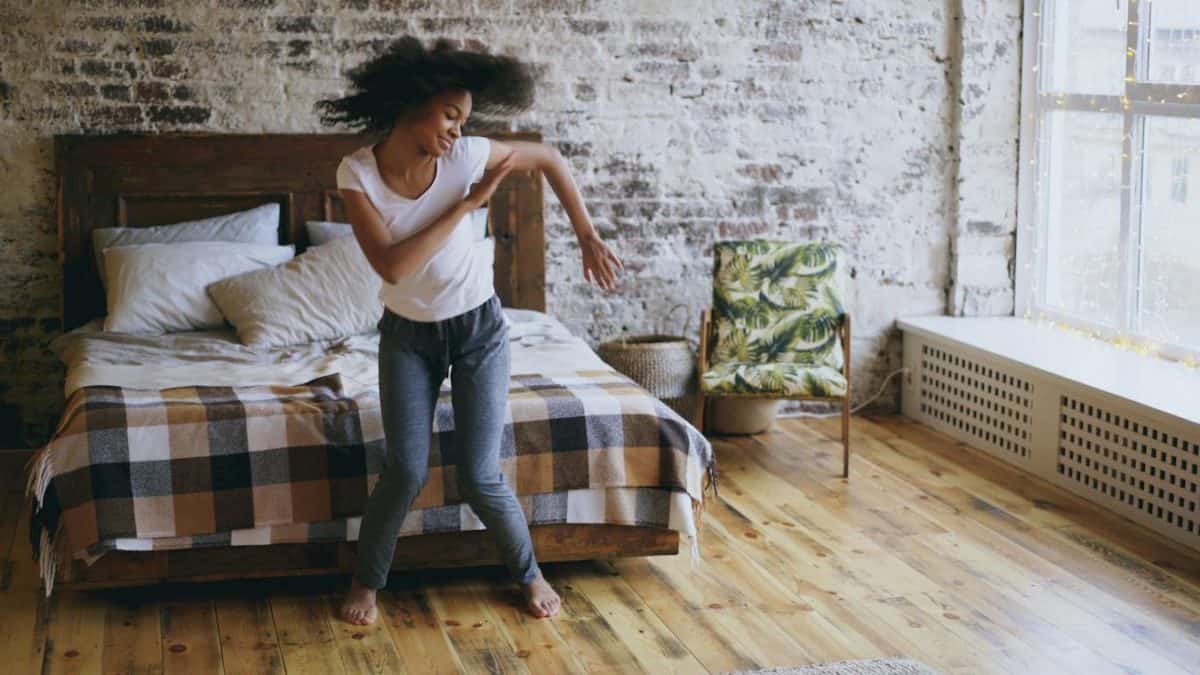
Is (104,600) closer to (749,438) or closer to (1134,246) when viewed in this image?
(749,438)

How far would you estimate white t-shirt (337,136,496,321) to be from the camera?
3604 millimetres

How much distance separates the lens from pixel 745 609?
401 cm

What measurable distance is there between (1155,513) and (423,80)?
2.95 meters

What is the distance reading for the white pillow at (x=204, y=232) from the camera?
561cm

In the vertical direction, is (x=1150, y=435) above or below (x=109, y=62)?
below

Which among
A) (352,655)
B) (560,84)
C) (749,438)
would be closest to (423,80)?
(352,655)

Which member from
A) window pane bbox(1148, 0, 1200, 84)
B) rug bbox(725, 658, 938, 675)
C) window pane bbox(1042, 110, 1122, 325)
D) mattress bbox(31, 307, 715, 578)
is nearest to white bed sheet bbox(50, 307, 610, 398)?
mattress bbox(31, 307, 715, 578)

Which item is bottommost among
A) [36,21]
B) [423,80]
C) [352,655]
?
[352,655]

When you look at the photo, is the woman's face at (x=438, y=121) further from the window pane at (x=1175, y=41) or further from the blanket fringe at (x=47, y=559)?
the window pane at (x=1175, y=41)

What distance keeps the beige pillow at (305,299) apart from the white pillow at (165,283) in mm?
74

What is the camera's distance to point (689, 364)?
237 inches

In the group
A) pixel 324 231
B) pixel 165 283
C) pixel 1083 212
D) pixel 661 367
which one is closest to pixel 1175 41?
pixel 1083 212

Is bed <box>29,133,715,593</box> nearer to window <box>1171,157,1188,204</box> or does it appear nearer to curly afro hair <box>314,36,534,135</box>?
curly afro hair <box>314,36,534,135</box>

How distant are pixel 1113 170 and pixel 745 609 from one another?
2842 mm
